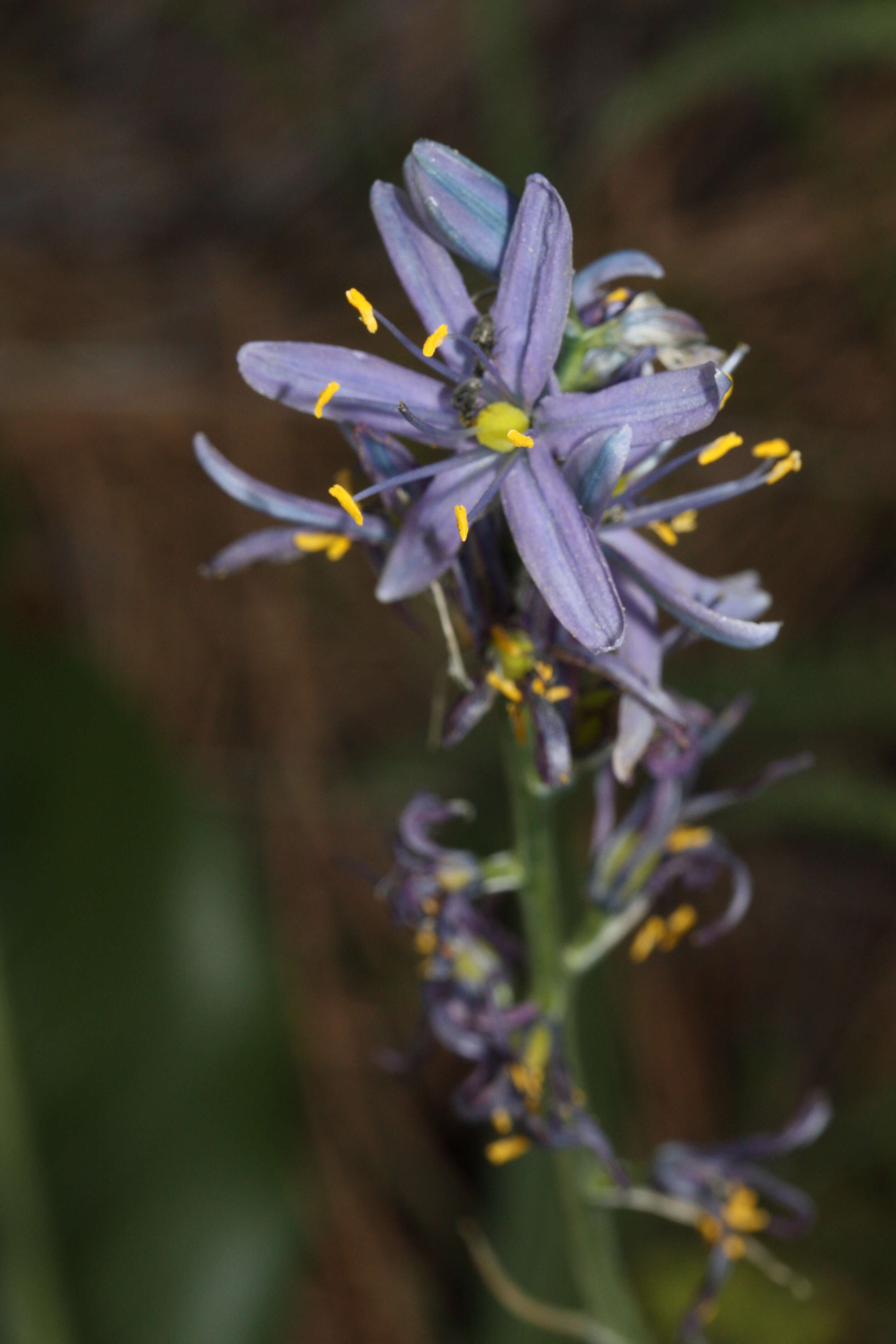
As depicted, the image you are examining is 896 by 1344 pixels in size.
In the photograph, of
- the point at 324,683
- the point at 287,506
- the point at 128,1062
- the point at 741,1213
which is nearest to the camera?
the point at 287,506

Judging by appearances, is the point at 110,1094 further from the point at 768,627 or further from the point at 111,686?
the point at 768,627

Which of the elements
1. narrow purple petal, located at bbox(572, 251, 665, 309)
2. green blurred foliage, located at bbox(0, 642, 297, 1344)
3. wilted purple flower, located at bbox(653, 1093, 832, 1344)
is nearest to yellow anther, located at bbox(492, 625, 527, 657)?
narrow purple petal, located at bbox(572, 251, 665, 309)

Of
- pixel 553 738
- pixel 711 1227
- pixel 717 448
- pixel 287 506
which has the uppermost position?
pixel 287 506

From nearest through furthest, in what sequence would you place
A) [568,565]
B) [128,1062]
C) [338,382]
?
1. [568,565]
2. [338,382]
3. [128,1062]

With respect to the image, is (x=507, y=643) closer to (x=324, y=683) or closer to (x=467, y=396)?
(x=467, y=396)

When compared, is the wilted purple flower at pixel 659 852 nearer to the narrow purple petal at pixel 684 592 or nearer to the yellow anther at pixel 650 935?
the yellow anther at pixel 650 935

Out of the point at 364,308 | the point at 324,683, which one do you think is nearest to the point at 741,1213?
the point at 364,308
